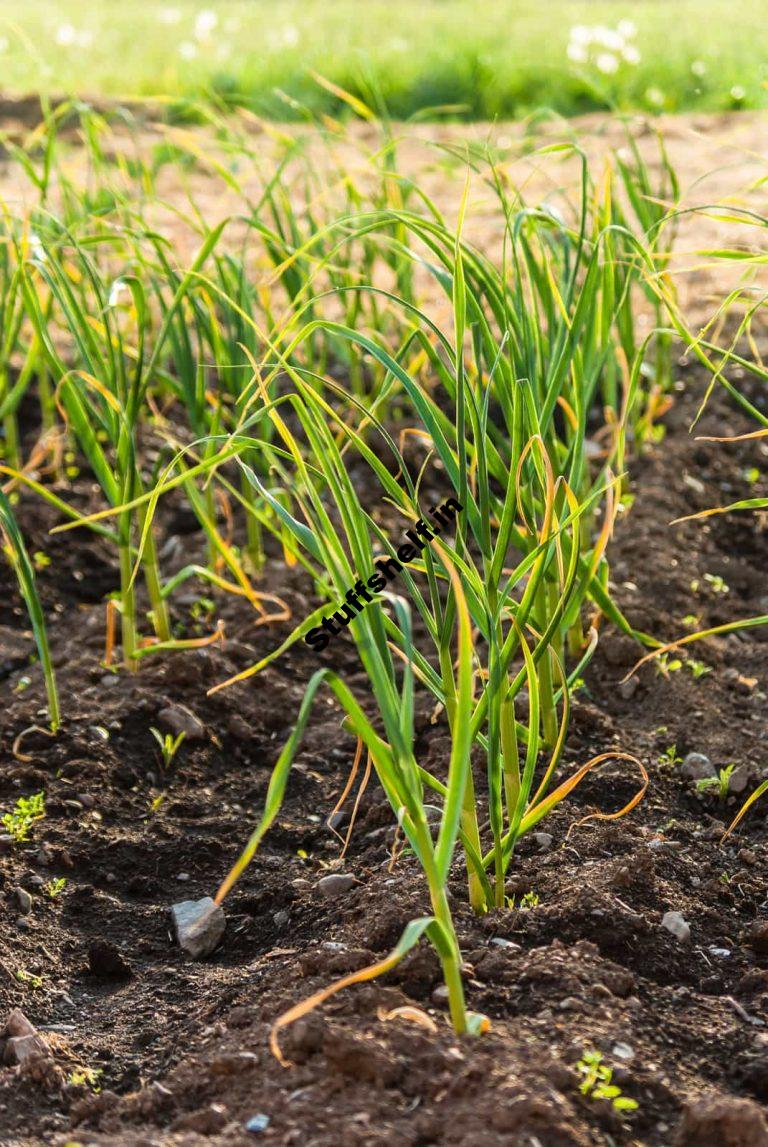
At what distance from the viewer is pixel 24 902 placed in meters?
1.74

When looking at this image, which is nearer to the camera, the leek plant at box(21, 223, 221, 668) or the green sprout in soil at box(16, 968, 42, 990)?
the green sprout in soil at box(16, 968, 42, 990)

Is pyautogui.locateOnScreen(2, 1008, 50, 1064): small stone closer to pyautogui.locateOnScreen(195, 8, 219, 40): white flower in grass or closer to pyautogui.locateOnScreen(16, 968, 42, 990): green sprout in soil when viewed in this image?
pyautogui.locateOnScreen(16, 968, 42, 990): green sprout in soil

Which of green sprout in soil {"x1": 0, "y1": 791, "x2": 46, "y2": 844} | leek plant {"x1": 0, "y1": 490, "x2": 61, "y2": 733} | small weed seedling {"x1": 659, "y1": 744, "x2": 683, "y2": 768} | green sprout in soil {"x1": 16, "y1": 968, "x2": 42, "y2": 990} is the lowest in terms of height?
green sprout in soil {"x1": 16, "y1": 968, "x2": 42, "y2": 990}

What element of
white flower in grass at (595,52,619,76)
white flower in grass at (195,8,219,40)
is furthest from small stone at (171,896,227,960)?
white flower in grass at (195,8,219,40)

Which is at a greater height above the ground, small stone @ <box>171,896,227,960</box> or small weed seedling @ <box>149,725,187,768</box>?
small weed seedling @ <box>149,725,187,768</box>

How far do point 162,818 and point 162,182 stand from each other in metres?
3.57

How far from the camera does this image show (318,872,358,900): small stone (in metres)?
1.72

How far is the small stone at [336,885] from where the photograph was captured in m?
1.72

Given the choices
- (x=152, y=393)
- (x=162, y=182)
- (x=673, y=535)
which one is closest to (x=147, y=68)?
(x=162, y=182)

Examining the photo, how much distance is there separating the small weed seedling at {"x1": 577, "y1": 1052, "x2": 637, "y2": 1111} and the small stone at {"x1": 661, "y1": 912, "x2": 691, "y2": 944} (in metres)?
0.29

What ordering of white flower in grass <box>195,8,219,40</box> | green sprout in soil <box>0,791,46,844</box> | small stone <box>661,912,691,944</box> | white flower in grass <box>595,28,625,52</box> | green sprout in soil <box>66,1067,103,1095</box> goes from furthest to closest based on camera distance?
1. white flower in grass <box>195,8,219,40</box>
2. white flower in grass <box>595,28,625,52</box>
3. green sprout in soil <box>0,791,46,844</box>
4. small stone <box>661,912,691,944</box>
5. green sprout in soil <box>66,1067,103,1095</box>

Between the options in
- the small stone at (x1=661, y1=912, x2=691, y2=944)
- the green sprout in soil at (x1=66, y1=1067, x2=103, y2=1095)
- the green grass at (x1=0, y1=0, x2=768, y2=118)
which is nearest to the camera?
the green sprout in soil at (x1=66, y1=1067, x2=103, y2=1095)

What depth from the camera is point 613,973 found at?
142 cm

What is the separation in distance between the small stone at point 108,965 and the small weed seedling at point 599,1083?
2.19 ft
